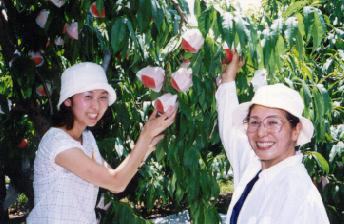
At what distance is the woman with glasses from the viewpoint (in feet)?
4.59

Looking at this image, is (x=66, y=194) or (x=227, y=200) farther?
(x=227, y=200)

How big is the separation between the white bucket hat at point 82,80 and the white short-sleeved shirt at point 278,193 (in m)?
0.43

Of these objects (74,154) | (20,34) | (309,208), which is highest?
(20,34)

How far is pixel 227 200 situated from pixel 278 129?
5996 millimetres

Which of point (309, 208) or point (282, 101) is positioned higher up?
point (282, 101)

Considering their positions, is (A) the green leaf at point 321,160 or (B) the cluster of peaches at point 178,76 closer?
(B) the cluster of peaches at point 178,76

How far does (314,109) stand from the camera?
6.38 ft

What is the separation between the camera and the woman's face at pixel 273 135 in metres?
1.59

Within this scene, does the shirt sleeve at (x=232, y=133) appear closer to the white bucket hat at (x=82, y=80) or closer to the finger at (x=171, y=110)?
the finger at (x=171, y=110)

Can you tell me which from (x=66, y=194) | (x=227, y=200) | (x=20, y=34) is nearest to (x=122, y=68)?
(x=20, y=34)

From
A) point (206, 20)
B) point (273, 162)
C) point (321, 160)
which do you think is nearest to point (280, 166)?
point (273, 162)

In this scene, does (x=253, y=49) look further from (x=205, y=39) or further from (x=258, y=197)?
(x=258, y=197)

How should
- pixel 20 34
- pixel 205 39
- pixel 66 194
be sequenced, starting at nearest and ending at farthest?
pixel 205 39 < pixel 66 194 < pixel 20 34

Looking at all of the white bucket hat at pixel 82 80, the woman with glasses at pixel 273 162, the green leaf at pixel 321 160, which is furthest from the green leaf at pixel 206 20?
the green leaf at pixel 321 160
